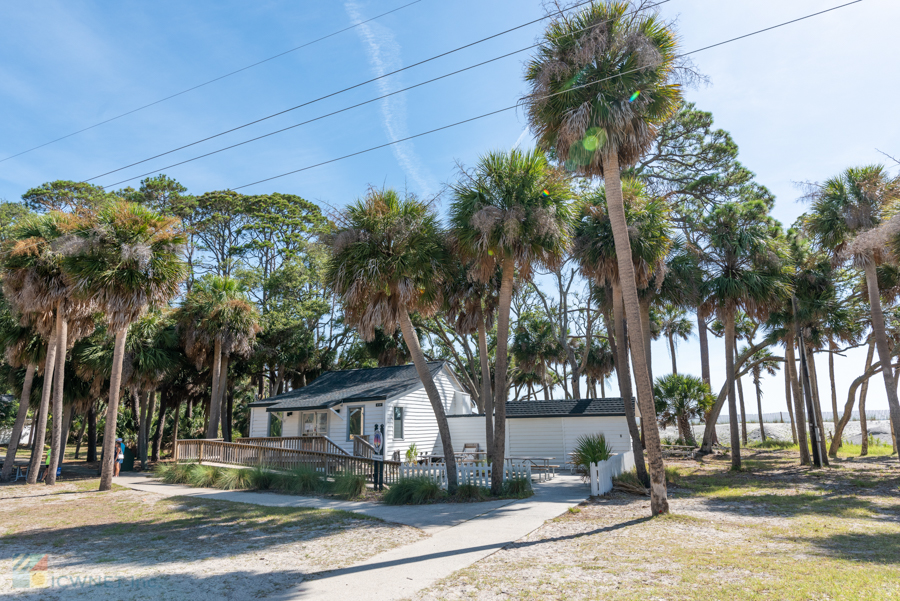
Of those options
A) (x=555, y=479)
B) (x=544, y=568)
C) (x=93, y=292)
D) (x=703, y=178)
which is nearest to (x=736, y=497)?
(x=555, y=479)

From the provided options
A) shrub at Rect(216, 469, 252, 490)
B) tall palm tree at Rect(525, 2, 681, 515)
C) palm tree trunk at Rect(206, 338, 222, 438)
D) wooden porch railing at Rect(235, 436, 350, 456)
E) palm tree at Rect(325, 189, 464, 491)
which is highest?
tall palm tree at Rect(525, 2, 681, 515)

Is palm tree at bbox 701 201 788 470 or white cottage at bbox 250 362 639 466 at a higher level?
palm tree at bbox 701 201 788 470

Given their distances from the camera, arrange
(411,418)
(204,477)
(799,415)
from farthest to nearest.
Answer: (411,418) → (799,415) → (204,477)

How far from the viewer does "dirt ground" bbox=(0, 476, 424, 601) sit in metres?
6.55

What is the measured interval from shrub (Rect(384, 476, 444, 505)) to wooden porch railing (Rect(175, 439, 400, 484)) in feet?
8.65

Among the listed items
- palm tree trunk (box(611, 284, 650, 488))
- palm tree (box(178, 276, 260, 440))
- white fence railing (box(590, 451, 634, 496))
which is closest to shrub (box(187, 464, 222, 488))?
palm tree (box(178, 276, 260, 440))

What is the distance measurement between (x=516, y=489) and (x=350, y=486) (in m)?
4.82

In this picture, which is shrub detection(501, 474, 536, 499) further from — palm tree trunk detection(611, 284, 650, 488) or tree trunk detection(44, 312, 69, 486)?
tree trunk detection(44, 312, 69, 486)

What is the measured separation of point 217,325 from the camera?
26.6 meters

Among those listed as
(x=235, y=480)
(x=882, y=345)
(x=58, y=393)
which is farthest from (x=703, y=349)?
(x=58, y=393)

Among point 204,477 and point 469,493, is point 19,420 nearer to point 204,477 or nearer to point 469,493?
point 204,477

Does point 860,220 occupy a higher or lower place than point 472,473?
higher

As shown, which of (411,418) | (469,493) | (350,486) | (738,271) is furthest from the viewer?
(411,418)

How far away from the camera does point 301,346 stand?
108ft
